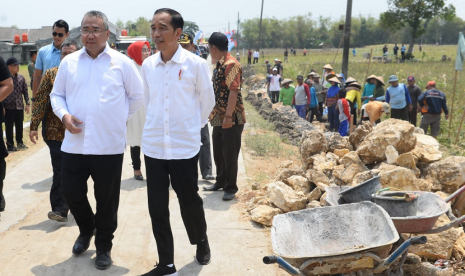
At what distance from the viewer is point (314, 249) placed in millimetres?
3797

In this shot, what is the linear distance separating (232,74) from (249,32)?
135123 millimetres

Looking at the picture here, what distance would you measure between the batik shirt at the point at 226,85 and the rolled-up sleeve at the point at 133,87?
1.63m

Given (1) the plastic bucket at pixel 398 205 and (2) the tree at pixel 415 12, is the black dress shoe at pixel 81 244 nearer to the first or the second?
(1) the plastic bucket at pixel 398 205

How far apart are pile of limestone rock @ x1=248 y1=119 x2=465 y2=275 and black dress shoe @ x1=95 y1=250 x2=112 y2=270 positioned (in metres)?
1.69

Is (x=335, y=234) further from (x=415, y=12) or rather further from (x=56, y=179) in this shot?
(x=415, y=12)

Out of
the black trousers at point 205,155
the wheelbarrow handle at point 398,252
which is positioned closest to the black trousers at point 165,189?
the wheelbarrow handle at point 398,252

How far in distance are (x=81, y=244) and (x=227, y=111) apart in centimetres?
225

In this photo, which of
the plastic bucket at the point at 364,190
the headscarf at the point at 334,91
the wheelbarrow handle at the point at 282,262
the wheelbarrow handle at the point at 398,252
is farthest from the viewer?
the headscarf at the point at 334,91

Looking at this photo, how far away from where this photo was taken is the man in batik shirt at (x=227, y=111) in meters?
5.50

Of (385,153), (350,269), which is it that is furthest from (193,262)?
(385,153)

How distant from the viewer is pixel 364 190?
4.20m

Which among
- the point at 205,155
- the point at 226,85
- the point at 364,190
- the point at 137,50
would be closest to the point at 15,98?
the point at 137,50

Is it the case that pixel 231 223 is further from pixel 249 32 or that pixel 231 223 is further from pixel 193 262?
pixel 249 32

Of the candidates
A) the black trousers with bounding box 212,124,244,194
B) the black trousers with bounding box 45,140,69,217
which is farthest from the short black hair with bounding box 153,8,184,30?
the black trousers with bounding box 212,124,244,194
